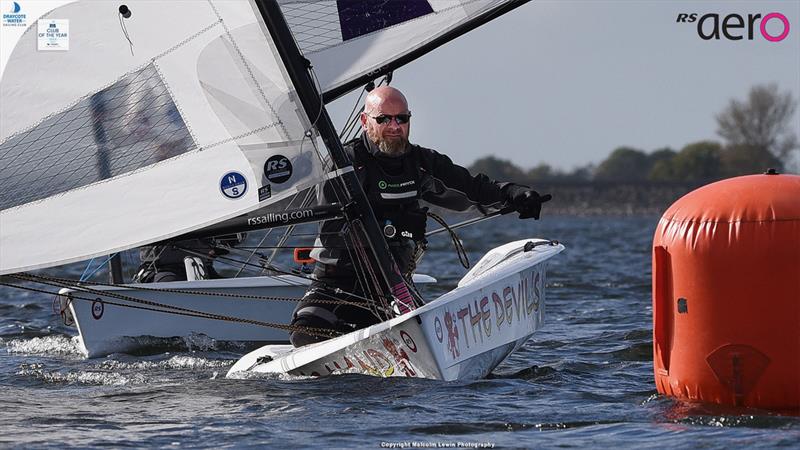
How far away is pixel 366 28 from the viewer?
657cm

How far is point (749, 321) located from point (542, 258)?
1.60 metres

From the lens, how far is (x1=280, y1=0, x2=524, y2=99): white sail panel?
6.49 m

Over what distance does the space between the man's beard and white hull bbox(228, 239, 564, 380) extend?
26.3 inches

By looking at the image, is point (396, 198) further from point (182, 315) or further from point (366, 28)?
point (182, 315)

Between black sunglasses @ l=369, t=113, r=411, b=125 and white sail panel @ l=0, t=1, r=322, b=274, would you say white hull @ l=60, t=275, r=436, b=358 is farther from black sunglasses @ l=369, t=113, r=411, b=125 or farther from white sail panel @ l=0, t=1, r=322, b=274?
black sunglasses @ l=369, t=113, r=411, b=125

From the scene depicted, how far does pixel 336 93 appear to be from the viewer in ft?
21.7

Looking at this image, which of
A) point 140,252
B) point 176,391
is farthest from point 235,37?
point 140,252

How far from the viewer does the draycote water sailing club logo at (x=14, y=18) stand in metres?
5.73

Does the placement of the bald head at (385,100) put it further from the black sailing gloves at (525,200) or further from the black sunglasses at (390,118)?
the black sailing gloves at (525,200)

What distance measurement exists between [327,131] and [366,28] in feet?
2.86

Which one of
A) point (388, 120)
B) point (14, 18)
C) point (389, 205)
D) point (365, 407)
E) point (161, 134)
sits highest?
point (14, 18)

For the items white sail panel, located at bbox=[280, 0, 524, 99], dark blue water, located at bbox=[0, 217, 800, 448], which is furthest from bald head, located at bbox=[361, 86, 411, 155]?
dark blue water, located at bbox=[0, 217, 800, 448]

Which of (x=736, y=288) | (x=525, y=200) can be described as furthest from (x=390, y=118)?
(x=736, y=288)

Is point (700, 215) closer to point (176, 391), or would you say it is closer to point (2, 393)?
point (176, 391)
